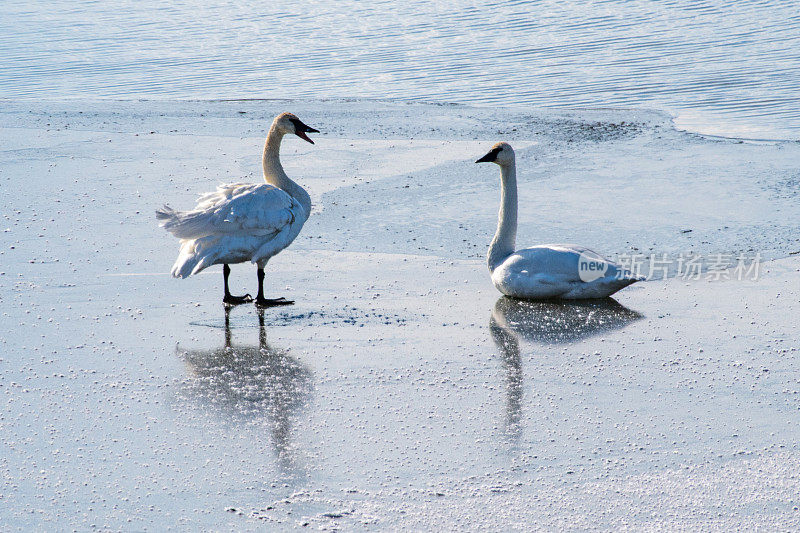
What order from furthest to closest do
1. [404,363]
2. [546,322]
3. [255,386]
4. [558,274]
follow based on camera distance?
[558,274] → [546,322] → [404,363] → [255,386]

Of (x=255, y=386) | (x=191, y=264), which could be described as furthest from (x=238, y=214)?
(x=255, y=386)

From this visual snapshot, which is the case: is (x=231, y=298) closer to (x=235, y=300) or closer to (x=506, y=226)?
(x=235, y=300)

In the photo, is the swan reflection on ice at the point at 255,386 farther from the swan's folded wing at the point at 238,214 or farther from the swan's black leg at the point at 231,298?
the swan's folded wing at the point at 238,214

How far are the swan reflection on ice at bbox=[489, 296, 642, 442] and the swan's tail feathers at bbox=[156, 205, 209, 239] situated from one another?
1.96 metres

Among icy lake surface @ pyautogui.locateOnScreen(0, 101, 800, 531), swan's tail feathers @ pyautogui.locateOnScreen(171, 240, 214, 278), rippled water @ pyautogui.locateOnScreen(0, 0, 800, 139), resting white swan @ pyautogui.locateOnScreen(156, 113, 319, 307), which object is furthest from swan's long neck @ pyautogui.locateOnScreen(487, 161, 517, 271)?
rippled water @ pyautogui.locateOnScreen(0, 0, 800, 139)

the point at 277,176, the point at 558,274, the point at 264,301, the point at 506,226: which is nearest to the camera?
the point at 558,274

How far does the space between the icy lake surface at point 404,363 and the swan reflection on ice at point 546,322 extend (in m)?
0.02

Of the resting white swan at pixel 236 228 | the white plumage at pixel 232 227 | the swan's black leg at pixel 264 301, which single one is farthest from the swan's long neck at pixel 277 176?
the swan's black leg at pixel 264 301

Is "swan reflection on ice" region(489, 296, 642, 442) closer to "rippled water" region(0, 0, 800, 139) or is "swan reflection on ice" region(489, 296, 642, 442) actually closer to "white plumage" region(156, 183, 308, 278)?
"white plumage" region(156, 183, 308, 278)

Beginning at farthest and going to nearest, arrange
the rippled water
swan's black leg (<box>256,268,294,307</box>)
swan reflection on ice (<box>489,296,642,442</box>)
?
the rippled water → swan's black leg (<box>256,268,294,307</box>) → swan reflection on ice (<box>489,296,642,442</box>)

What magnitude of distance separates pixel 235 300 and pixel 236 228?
505 millimetres

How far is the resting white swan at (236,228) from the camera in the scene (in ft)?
20.6

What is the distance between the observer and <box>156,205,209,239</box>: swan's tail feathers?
627 centimetres

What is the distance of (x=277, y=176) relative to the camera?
7.12 metres
